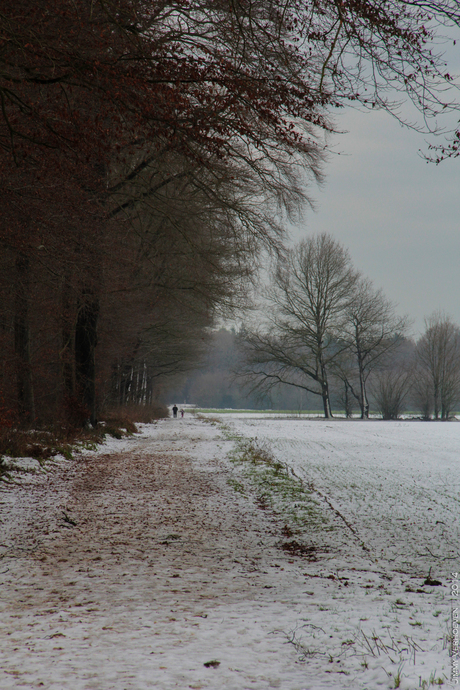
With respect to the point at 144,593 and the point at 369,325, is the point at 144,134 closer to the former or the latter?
the point at 144,593

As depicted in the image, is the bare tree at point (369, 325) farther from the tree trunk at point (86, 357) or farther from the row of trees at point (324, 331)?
the tree trunk at point (86, 357)

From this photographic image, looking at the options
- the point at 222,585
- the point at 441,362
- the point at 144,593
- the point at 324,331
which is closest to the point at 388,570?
the point at 222,585

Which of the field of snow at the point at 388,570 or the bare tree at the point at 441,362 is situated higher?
the bare tree at the point at 441,362

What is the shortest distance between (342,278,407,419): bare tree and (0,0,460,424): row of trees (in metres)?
24.4

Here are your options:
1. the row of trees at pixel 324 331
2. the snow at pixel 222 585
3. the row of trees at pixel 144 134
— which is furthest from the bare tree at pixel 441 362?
the snow at pixel 222 585

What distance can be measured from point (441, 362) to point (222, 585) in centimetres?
4502

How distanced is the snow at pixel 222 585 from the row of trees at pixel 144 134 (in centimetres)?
380

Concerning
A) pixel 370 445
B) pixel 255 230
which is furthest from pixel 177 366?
pixel 255 230

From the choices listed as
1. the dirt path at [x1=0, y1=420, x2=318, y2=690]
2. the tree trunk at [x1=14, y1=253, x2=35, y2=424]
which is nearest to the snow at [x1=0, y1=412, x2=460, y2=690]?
the dirt path at [x1=0, y1=420, x2=318, y2=690]

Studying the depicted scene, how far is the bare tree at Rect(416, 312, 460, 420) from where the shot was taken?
44.9 meters

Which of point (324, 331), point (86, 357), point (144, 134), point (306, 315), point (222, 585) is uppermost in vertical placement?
point (306, 315)

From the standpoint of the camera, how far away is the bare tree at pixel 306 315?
119 feet

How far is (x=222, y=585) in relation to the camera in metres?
3.86

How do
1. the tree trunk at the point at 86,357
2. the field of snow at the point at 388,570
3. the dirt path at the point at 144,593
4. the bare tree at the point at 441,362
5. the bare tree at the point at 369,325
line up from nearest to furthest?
1. the dirt path at the point at 144,593
2. the field of snow at the point at 388,570
3. the tree trunk at the point at 86,357
4. the bare tree at the point at 369,325
5. the bare tree at the point at 441,362
